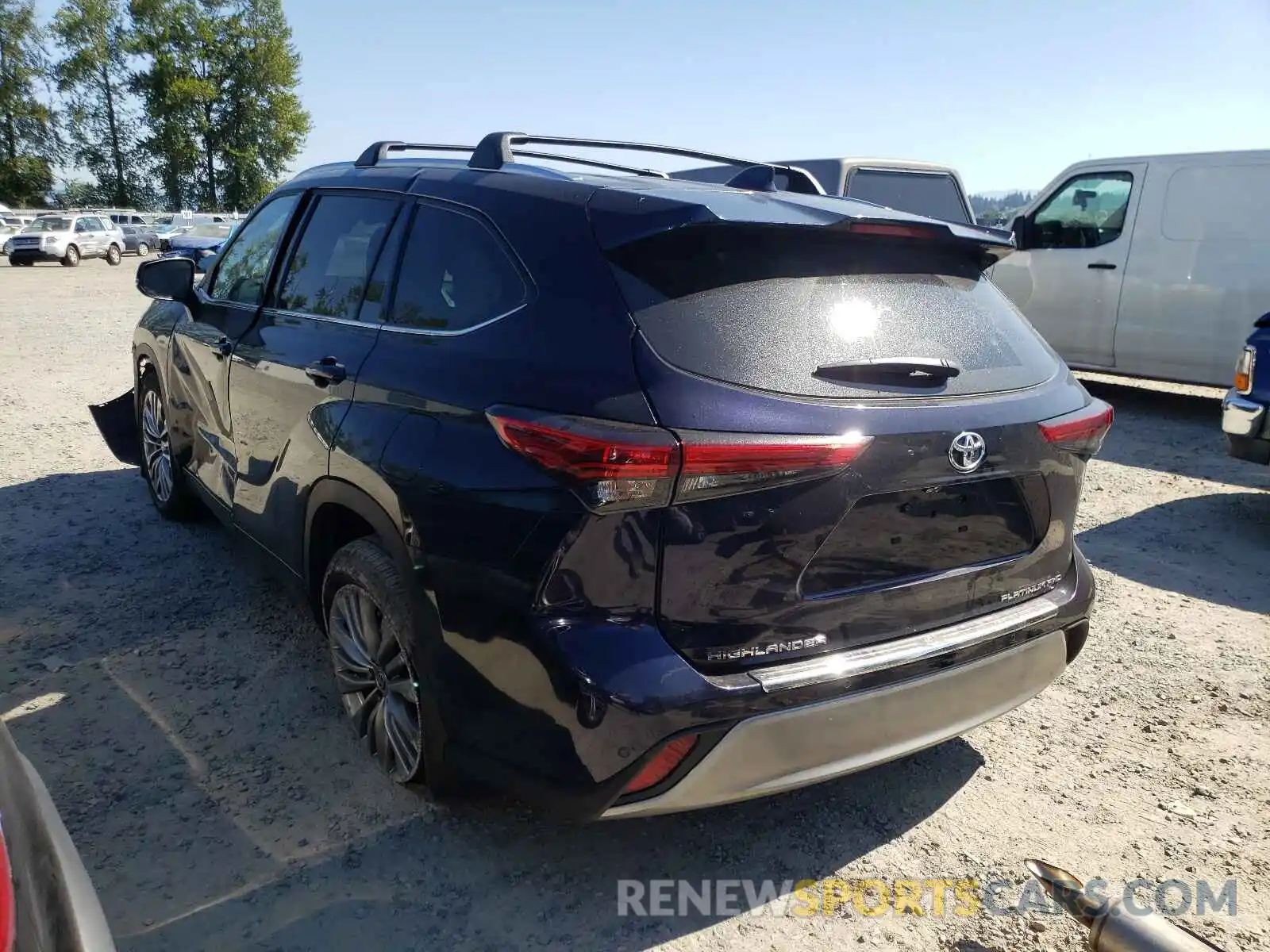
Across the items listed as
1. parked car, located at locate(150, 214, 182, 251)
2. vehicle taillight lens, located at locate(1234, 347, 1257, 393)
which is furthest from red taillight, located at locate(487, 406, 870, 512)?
parked car, located at locate(150, 214, 182, 251)

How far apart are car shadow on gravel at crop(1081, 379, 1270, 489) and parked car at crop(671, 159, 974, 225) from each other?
239cm

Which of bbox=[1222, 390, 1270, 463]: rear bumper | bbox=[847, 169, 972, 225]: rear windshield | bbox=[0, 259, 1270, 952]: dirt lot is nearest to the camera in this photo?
bbox=[0, 259, 1270, 952]: dirt lot

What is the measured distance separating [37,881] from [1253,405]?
5812 mm

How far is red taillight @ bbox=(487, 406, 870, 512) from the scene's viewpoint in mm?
2123

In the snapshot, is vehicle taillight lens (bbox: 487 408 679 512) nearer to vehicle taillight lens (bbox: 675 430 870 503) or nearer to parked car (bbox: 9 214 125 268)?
vehicle taillight lens (bbox: 675 430 870 503)

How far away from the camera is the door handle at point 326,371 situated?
2990 millimetres

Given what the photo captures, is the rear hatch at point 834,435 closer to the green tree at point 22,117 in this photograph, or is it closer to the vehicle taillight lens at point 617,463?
the vehicle taillight lens at point 617,463

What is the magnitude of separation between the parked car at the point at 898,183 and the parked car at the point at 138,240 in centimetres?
3586

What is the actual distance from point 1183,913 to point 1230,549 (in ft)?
11.0

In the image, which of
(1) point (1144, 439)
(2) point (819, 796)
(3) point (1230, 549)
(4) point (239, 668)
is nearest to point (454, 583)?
(2) point (819, 796)

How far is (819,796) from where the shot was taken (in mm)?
2996

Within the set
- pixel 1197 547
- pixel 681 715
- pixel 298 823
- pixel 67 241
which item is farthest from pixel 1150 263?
pixel 67 241

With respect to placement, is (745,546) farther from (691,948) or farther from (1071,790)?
(1071,790)

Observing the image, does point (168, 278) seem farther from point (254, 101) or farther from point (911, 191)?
point (254, 101)
